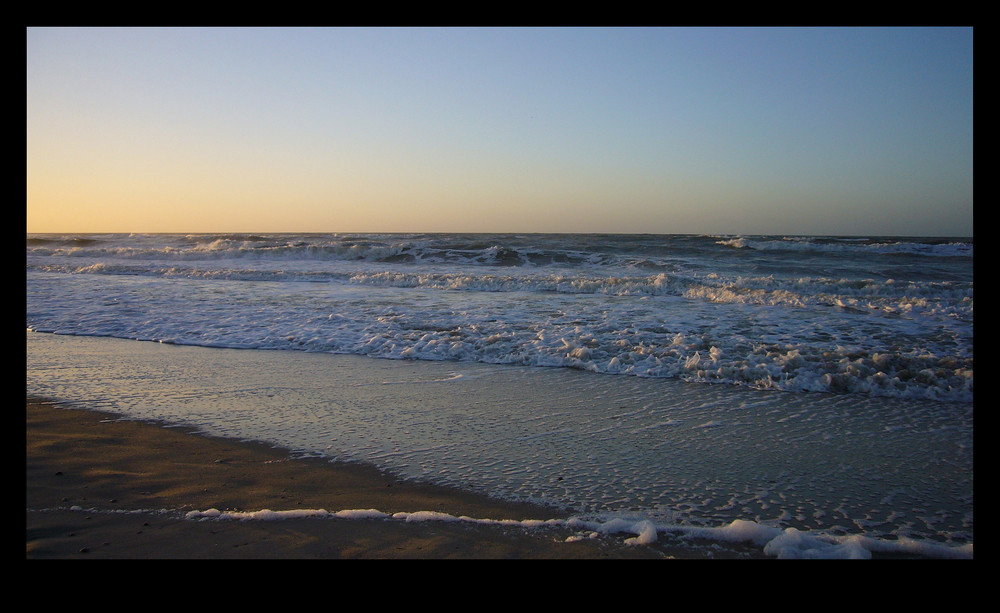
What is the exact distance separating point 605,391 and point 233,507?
11.9ft

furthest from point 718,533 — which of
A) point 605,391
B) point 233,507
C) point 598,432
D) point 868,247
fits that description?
point 868,247

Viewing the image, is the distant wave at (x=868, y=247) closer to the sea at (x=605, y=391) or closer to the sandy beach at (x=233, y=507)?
the sea at (x=605, y=391)

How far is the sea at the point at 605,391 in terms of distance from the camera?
3.11 m

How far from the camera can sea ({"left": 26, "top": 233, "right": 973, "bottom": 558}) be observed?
3.11 meters

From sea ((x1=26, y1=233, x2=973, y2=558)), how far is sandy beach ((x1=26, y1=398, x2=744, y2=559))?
24cm

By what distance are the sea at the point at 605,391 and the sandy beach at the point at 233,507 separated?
0.24m

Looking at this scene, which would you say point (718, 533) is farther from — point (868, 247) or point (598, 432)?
point (868, 247)

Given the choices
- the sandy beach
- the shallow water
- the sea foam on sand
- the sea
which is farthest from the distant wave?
the sandy beach
